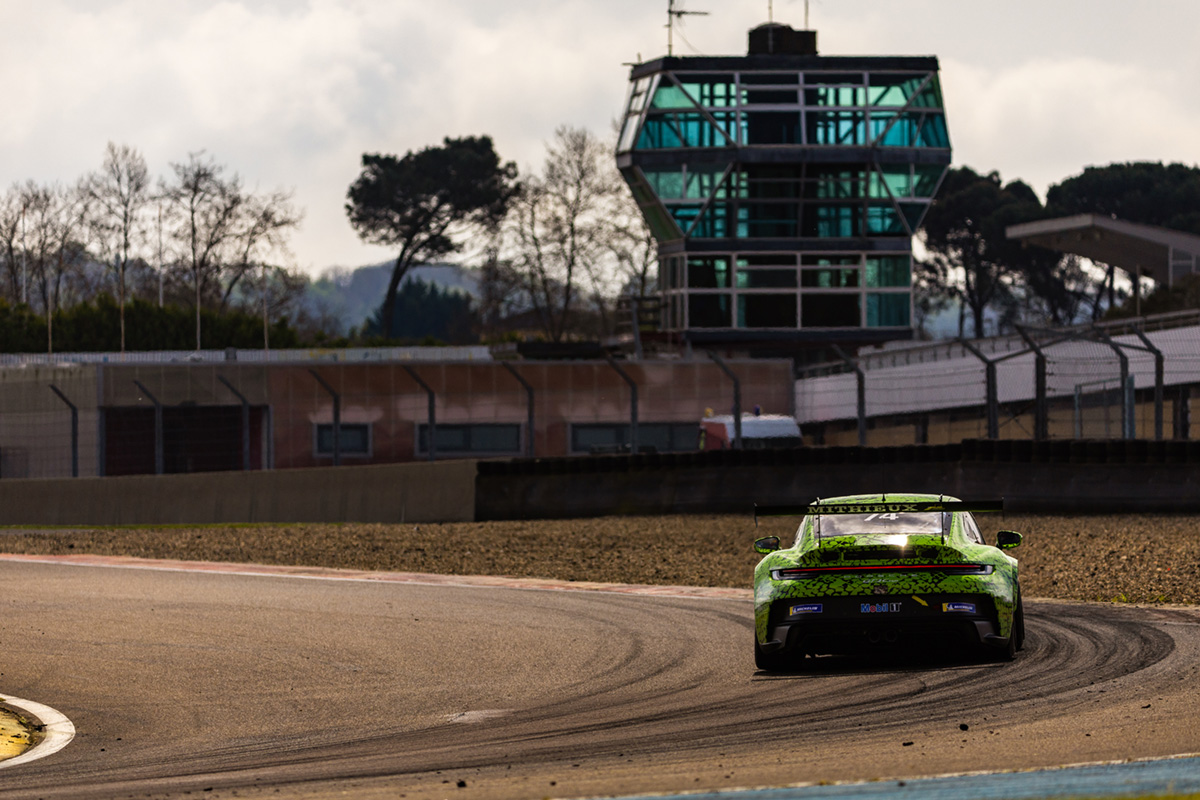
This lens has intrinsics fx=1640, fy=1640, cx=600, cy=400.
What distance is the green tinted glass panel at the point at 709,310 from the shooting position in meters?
59.8

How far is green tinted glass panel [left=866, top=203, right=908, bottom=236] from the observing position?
60.4m

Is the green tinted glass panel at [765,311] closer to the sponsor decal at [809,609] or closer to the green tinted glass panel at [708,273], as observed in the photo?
the green tinted glass panel at [708,273]

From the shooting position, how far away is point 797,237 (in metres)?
59.8

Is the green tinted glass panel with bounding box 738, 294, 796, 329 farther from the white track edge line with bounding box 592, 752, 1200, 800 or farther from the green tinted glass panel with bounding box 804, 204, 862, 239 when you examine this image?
the white track edge line with bounding box 592, 752, 1200, 800

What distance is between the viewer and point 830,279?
60.2 meters

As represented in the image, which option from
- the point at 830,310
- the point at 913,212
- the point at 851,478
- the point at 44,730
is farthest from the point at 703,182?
the point at 44,730

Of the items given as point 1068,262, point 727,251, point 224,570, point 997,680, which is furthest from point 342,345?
point 997,680

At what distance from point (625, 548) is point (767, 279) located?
38.7 meters

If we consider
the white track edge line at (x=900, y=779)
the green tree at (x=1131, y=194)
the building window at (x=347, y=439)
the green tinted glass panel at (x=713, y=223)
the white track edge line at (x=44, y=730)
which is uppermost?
the green tree at (x=1131, y=194)

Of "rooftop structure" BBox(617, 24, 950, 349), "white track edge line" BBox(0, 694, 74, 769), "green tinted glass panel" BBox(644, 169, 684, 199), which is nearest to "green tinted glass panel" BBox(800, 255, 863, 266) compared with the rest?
"rooftop structure" BBox(617, 24, 950, 349)

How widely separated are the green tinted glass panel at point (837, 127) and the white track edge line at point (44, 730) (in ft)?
167

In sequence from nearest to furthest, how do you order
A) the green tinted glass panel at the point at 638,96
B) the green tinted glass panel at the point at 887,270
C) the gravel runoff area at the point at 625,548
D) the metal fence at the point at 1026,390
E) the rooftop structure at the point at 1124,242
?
the gravel runoff area at the point at 625,548, the metal fence at the point at 1026,390, the green tinted glass panel at the point at 638,96, the green tinted glass panel at the point at 887,270, the rooftop structure at the point at 1124,242

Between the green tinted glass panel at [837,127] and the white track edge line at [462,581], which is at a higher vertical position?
the green tinted glass panel at [837,127]

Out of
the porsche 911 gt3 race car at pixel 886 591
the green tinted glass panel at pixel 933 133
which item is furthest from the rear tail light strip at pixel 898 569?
the green tinted glass panel at pixel 933 133
